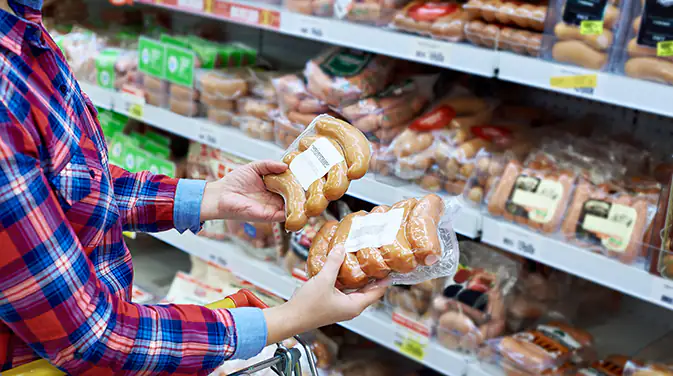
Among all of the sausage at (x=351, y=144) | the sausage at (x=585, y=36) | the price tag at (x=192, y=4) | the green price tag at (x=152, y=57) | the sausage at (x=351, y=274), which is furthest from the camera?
the green price tag at (x=152, y=57)

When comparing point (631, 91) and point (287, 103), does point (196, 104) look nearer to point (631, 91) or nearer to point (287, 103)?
point (287, 103)

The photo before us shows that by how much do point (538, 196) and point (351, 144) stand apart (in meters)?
0.62

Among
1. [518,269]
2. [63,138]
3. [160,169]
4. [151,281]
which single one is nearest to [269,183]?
[63,138]

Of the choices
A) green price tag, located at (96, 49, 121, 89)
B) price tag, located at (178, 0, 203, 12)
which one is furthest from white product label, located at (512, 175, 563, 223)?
green price tag, located at (96, 49, 121, 89)

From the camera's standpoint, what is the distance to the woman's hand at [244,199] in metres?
1.37

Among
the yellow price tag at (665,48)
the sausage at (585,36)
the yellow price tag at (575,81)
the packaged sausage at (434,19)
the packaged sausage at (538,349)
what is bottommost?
the packaged sausage at (538,349)

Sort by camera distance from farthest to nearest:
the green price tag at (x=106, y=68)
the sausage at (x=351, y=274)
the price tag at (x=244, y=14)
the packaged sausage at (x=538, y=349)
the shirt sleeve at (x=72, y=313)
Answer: the green price tag at (x=106, y=68) → the price tag at (x=244, y=14) → the packaged sausage at (x=538, y=349) → the sausage at (x=351, y=274) → the shirt sleeve at (x=72, y=313)

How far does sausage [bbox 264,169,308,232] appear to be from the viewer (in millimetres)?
1244

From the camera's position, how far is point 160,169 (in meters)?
2.64

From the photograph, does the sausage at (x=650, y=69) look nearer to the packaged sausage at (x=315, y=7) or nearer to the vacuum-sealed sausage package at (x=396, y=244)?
the vacuum-sealed sausage package at (x=396, y=244)

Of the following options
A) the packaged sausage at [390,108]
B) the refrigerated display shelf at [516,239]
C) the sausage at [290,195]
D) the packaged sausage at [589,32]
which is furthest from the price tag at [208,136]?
the packaged sausage at [589,32]

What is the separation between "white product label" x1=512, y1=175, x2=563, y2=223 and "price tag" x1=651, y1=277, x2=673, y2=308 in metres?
0.28

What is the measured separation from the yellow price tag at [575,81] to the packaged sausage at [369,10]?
1.76ft

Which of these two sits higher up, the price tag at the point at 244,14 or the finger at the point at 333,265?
the price tag at the point at 244,14
